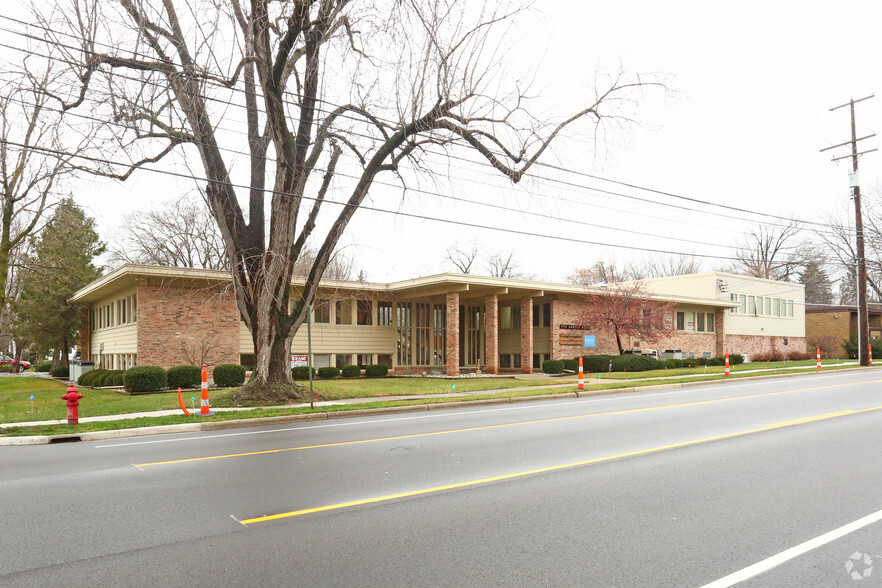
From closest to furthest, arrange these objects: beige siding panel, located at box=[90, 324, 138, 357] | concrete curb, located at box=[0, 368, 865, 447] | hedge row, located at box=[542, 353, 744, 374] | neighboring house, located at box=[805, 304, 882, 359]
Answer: concrete curb, located at box=[0, 368, 865, 447] → beige siding panel, located at box=[90, 324, 138, 357] → hedge row, located at box=[542, 353, 744, 374] → neighboring house, located at box=[805, 304, 882, 359]

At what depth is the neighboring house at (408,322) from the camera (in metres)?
25.0

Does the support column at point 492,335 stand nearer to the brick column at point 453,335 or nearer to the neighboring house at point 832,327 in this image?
the brick column at point 453,335

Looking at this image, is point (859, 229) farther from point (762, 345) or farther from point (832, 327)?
point (832, 327)

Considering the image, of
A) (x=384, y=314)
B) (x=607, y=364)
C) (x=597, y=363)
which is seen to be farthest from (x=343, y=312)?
(x=607, y=364)

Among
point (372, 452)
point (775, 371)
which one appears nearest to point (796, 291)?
point (775, 371)

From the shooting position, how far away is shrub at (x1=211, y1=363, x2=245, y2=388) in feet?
77.7

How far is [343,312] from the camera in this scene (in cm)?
3138

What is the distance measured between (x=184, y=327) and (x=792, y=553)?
81.6 ft

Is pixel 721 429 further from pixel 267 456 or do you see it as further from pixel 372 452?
pixel 267 456

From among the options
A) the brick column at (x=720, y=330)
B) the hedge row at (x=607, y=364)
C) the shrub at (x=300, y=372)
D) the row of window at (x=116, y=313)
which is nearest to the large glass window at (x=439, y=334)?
the hedge row at (x=607, y=364)

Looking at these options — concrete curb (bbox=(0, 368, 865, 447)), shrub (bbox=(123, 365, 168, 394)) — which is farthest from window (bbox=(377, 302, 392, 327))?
concrete curb (bbox=(0, 368, 865, 447))

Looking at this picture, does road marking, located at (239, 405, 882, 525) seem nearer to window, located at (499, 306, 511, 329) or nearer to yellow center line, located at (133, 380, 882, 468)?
yellow center line, located at (133, 380, 882, 468)

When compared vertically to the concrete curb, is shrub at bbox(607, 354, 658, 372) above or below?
below

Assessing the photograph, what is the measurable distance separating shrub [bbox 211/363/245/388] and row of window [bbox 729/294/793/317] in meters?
34.6
